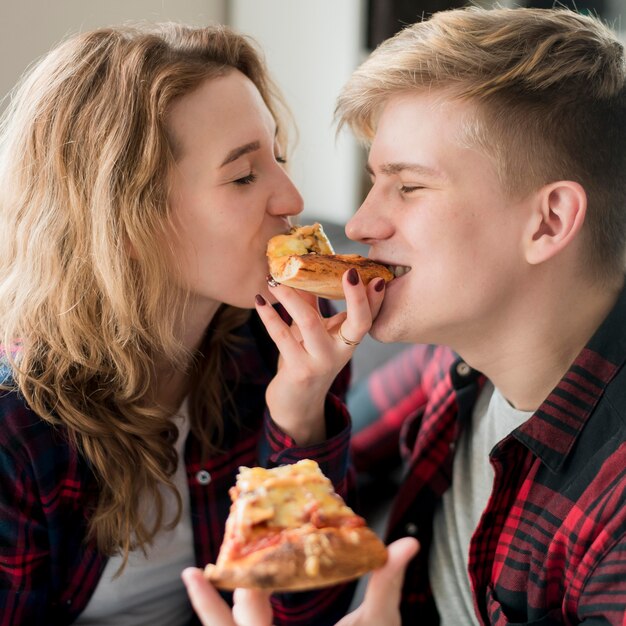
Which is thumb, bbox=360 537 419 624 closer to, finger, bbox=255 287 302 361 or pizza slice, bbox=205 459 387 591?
pizza slice, bbox=205 459 387 591

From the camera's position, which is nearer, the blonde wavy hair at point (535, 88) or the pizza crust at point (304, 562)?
the pizza crust at point (304, 562)

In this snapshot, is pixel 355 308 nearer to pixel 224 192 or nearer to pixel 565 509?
pixel 224 192

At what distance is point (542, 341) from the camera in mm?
1773

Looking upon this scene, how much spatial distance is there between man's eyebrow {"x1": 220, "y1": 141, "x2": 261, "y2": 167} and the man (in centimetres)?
26

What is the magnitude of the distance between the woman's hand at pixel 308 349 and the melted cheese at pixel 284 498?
0.47 meters

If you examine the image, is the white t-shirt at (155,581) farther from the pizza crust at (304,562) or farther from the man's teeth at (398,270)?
the pizza crust at (304,562)

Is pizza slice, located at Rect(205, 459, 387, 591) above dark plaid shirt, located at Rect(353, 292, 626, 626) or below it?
above

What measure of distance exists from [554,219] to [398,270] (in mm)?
334

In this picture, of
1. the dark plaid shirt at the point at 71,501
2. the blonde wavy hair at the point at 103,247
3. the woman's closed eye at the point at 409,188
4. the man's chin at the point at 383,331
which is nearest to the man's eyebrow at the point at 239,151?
the blonde wavy hair at the point at 103,247

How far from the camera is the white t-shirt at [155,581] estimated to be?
6.09ft

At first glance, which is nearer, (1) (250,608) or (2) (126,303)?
(1) (250,608)

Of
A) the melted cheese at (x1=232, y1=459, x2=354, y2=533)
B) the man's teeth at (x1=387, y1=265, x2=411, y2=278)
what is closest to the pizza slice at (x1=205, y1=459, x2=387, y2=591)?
the melted cheese at (x1=232, y1=459, x2=354, y2=533)

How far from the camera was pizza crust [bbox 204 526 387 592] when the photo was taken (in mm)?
1112

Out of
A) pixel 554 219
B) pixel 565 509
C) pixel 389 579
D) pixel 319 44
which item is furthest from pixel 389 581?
pixel 319 44
